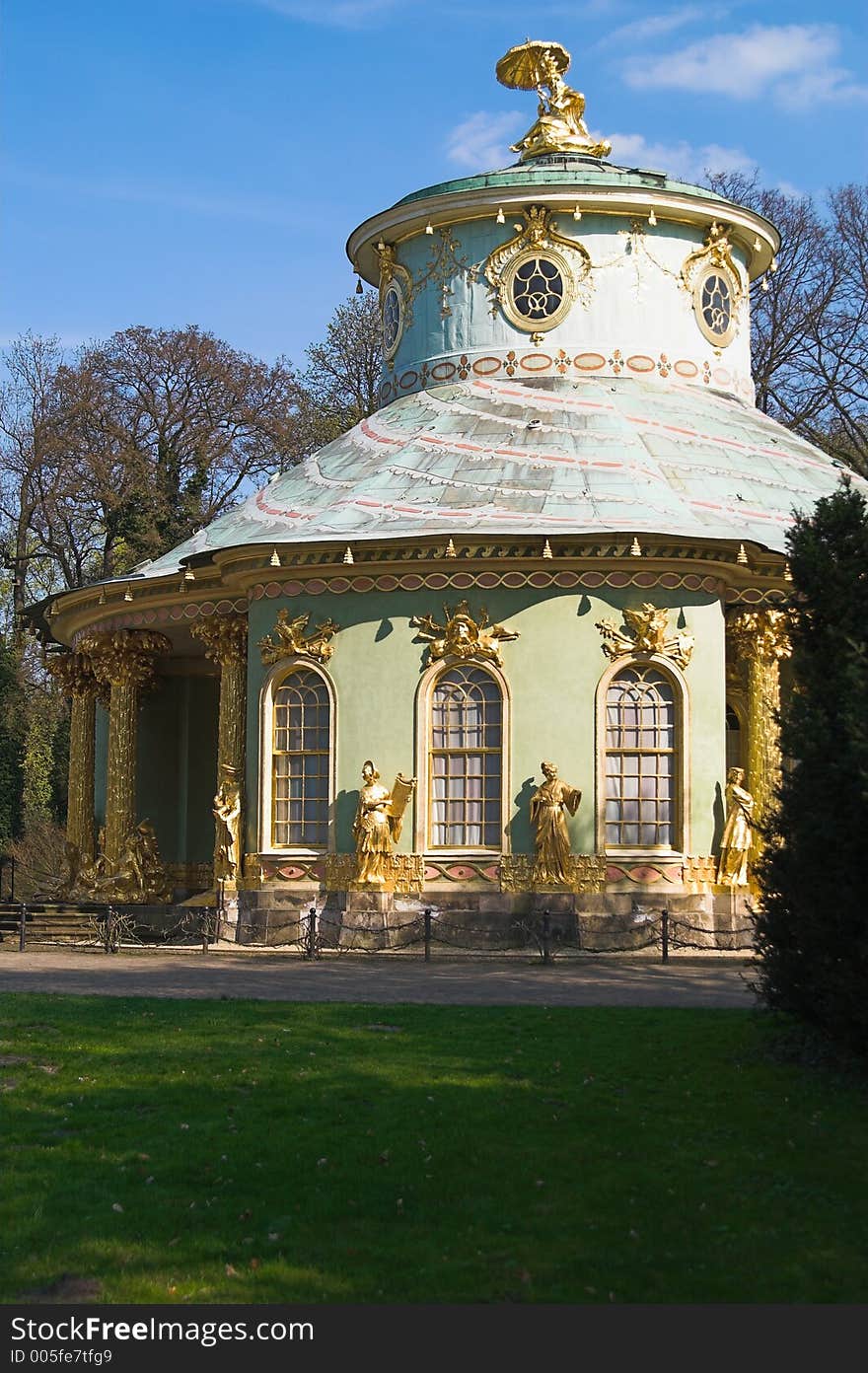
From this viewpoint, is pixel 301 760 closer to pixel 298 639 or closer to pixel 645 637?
pixel 298 639

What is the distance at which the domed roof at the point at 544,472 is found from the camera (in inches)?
999

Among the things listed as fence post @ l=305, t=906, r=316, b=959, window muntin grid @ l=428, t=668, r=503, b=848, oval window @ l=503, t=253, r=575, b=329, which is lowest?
fence post @ l=305, t=906, r=316, b=959

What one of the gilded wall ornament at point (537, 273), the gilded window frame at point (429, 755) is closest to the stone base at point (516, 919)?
the gilded window frame at point (429, 755)

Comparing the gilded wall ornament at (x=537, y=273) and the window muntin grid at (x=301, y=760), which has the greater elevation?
the gilded wall ornament at (x=537, y=273)

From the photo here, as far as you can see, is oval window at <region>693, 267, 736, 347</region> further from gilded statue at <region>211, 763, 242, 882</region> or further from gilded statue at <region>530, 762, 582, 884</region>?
gilded statue at <region>211, 763, 242, 882</region>

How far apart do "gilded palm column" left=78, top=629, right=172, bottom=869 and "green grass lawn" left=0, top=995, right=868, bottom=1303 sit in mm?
14984

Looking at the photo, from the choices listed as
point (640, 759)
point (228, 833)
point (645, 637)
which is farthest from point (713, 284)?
point (228, 833)

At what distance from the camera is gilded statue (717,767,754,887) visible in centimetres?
2472

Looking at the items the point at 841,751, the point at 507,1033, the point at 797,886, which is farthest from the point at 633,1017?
the point at 841,751

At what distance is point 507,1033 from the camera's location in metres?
14.6

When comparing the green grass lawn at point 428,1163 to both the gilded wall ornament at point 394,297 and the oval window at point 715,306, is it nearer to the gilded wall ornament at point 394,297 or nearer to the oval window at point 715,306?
the oval window at point 715,306

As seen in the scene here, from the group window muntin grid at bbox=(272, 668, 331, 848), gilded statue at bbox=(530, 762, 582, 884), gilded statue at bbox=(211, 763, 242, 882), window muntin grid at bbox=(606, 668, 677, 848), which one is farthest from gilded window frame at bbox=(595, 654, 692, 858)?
gilded statue at bbox=(211, 763, 242, 882)

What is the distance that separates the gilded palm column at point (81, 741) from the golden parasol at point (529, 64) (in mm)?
14500

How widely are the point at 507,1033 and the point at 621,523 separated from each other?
11.5 m
